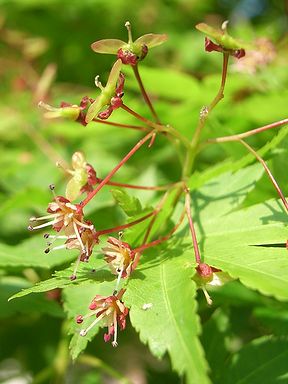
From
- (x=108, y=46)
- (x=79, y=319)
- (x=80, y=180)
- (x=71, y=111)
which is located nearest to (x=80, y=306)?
(x=79, y=319)

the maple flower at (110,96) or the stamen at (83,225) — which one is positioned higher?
the maple flower at (110,96)

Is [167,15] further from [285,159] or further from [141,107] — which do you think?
[285,159]

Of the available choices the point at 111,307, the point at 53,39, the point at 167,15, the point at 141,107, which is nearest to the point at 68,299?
the point at 111,307

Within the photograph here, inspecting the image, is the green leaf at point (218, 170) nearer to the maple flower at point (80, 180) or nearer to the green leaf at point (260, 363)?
the maple flower at point (80, 180)

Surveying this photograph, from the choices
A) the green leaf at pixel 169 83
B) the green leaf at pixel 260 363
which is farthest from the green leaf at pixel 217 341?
the green leaf at pixel 169 83

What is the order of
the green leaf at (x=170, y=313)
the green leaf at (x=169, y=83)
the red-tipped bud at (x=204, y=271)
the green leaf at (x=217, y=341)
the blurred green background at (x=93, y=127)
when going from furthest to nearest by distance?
the green leaf at (x=169, y=83) < the blurred green background at (x=93, y=127) < the green leaf at (x=217, y=341) < the red-tipped bud at (x=204, y=271) < the green leaf at (x=170, y=313)

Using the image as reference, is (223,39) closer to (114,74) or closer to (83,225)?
(114,74)

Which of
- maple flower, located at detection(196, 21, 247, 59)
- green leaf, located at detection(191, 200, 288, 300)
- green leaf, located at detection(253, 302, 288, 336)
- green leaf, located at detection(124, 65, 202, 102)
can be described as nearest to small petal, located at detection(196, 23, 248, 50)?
maple flower, located at detection(196, 21, 247, 59)
